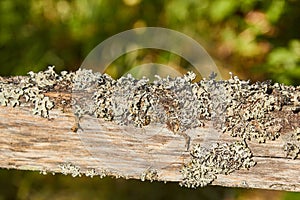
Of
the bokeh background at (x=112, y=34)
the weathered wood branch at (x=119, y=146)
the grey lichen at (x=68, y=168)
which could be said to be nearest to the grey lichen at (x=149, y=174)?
the weathered wood branch at (x=119, y=146)

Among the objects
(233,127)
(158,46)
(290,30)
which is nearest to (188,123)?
(233,127)

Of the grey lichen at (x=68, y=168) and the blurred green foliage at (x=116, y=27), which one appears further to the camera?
the blurred green foliage at (x=116, y=27)

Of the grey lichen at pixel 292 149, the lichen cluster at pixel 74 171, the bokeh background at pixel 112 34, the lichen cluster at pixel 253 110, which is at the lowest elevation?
the lichen cluster at pixel 74 171

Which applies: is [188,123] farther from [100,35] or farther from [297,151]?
[100,35]

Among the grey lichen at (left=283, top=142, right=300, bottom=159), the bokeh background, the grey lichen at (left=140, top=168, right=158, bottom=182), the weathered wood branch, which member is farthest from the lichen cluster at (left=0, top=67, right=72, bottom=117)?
the bokeh background

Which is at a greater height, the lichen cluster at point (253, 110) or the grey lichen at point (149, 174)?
the lichen cluster at point (253, 110)

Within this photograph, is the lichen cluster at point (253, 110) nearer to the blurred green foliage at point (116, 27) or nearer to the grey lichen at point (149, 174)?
the grey lichen at point (149, 174)

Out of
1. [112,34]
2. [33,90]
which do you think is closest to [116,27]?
[112,34]
